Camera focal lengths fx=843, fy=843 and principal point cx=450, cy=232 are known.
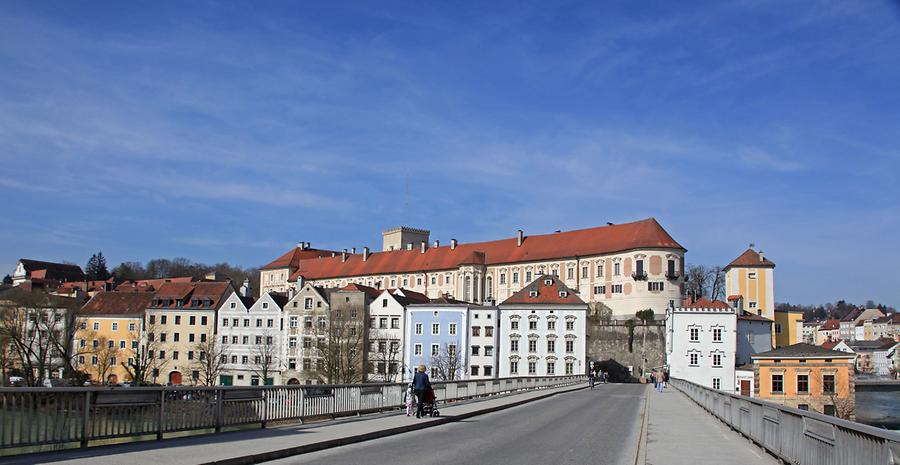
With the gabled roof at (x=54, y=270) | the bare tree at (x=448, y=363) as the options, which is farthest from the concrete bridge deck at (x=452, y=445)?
the gabled roof at (x=54, y=270)

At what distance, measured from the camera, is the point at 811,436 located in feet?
39.6

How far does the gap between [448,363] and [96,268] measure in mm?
132206

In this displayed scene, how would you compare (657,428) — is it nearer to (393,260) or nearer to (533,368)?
(533,368)

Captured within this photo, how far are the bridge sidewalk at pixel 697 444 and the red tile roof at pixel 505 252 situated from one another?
94607 millimetres

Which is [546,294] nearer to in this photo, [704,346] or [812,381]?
[704,346]

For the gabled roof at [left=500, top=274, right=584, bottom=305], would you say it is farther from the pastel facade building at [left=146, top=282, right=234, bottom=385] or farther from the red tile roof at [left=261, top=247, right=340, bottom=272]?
the red tile roof at [left=261, top=247, right=340, bottom=272]

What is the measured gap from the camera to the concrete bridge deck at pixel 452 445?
45.6ft

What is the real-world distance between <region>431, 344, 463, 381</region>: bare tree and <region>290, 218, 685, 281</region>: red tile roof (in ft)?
117

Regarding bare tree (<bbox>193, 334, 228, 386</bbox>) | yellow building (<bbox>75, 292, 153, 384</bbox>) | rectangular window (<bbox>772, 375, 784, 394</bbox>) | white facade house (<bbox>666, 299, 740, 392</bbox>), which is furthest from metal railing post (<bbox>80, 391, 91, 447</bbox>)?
yellow building (<bbox>75, 292, 153, 384</bbox>)

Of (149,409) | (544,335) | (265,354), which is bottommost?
(265,354)

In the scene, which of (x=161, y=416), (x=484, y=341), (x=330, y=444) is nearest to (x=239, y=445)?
(x=161, y=416)

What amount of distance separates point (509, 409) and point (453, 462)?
1792 cm

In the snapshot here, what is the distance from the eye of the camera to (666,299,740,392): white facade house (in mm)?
89500

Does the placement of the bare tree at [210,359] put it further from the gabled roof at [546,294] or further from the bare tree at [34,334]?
the gabled roof at [546,294]
